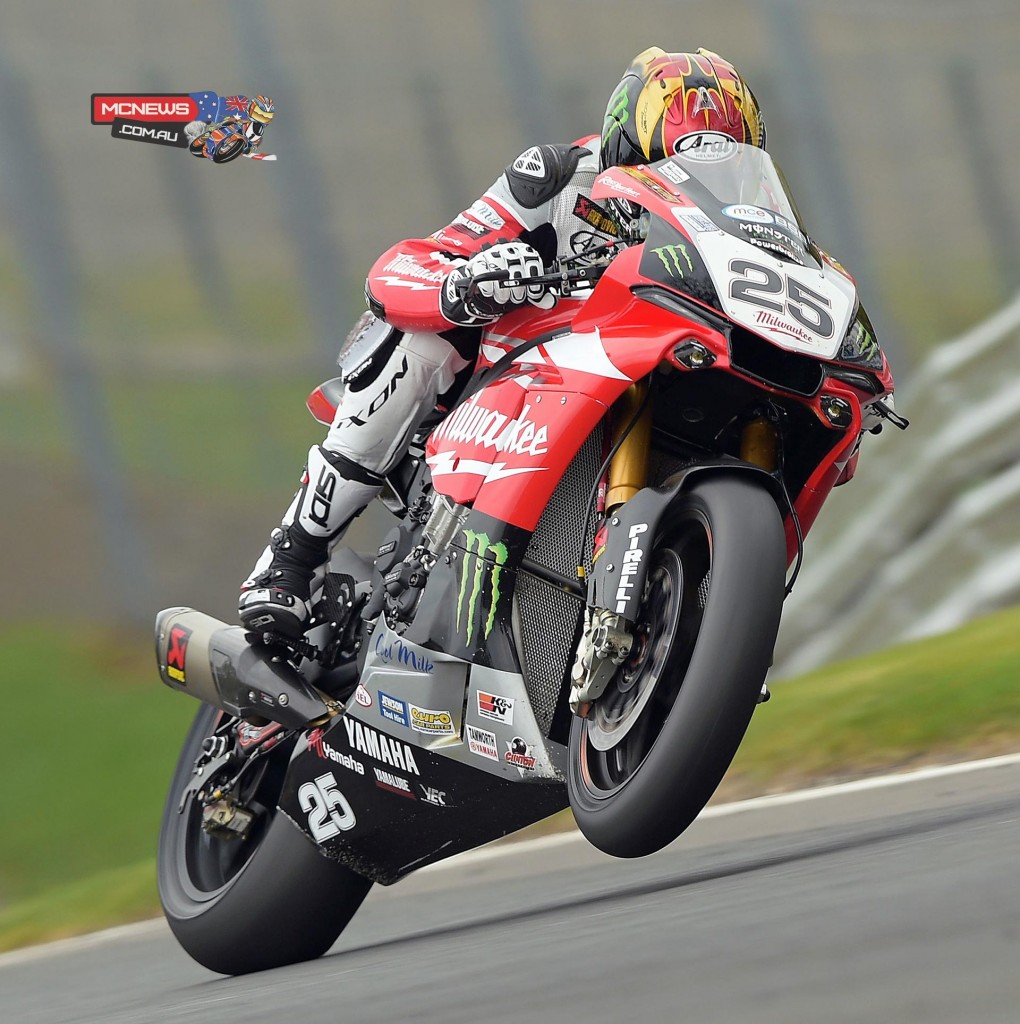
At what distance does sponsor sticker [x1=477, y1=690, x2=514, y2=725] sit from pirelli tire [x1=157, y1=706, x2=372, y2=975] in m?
1.02

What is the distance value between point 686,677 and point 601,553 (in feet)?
1.22

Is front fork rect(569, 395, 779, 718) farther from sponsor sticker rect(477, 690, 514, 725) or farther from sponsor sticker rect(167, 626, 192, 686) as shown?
sponsor sticker rect(167, 626, 192, 686)

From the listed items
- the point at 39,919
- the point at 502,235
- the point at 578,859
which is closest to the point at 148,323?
the point at 39,919

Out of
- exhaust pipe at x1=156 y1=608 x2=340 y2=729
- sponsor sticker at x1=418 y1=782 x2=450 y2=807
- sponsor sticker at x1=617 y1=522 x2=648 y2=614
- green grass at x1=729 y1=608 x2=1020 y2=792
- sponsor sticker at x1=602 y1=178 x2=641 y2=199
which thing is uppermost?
sponsor sticker at x1=602 y1=178 x2=641 y2=199

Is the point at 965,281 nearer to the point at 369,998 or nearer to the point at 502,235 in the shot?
→ the point at 502,235

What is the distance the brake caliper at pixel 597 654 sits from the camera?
135 inches

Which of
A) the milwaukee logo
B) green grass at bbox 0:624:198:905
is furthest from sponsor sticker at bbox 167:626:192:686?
green grass at bbox 0:624:198:905

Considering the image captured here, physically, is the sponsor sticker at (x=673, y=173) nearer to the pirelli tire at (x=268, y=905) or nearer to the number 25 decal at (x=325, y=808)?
the number 25 decal at (x=325, y=808)

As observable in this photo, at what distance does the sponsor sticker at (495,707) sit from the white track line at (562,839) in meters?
1.61

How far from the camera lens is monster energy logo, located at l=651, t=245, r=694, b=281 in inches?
142

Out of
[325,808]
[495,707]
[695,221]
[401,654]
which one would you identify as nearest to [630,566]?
[495,707]

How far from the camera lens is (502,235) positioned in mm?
4188

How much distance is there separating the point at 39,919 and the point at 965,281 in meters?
6.34

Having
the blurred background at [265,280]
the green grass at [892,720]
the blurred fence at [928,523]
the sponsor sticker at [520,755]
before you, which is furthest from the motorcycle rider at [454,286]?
the blurred fence at [928,523]
